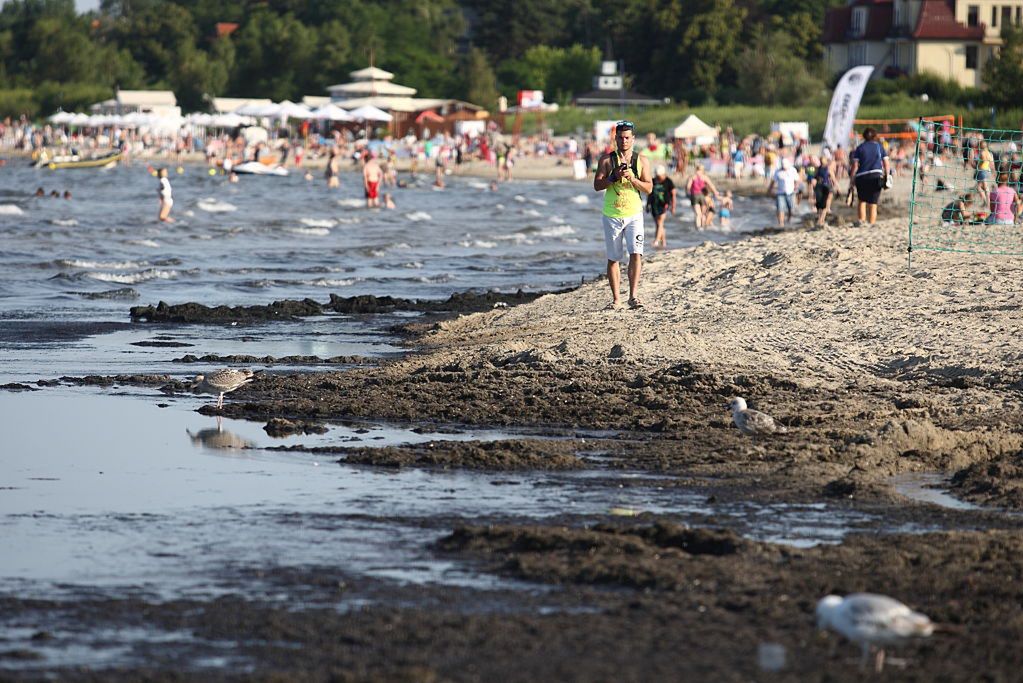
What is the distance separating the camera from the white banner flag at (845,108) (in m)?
34.5

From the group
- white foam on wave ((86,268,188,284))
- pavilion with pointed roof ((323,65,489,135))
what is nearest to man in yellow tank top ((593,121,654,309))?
white foam on wave ((86,268,188,284))

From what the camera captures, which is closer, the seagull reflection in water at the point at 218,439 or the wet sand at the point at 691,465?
the wet sand at the point at 691,465

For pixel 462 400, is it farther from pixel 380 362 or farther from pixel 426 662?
pixel 426 662

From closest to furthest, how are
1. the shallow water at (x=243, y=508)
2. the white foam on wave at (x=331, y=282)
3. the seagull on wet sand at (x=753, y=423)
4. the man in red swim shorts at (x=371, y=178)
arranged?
the shallow water at (x=243, y=508) → the seagull on wet sand at (x=753, y=423) → the white foam on wave at (x=331, y=282) → the man in red swim shorts at (x=371, y=178)

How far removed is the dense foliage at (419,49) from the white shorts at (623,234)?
64086 millimetres

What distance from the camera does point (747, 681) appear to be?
15.9 feet

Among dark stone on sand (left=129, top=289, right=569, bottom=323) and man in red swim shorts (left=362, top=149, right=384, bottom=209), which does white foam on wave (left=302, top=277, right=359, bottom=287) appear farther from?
man in red swim shorts (left=362, top=149, right=384, bottom=209)

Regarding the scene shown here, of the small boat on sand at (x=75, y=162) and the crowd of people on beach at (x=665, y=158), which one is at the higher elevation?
the crowd of people on beach at (x=665, y=158)

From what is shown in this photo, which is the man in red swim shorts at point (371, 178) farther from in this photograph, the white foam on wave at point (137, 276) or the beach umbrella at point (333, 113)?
the beach umbrella at point (333, 113)

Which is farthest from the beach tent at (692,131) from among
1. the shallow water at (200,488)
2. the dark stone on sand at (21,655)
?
the dark stone on sand at (21,655)

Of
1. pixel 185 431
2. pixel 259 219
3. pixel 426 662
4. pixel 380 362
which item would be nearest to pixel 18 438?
pixel 185 431

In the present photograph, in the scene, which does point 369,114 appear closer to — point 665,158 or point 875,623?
point 665,158

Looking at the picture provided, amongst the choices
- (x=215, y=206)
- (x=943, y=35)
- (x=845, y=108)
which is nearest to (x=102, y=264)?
(x=215, y=206)

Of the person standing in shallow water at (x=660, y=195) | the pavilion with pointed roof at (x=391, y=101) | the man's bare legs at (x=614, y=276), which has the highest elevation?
the pavilion with pointed roof at (x=391, y=101)
